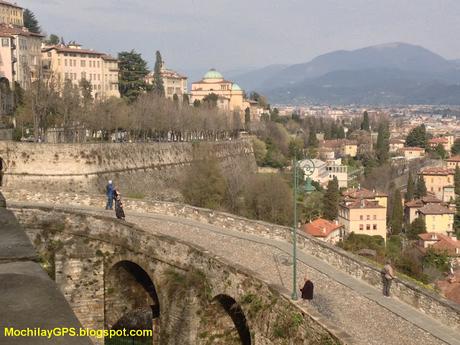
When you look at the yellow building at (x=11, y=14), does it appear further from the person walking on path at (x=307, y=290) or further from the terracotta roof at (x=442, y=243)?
the person walking on path at (x=307, y=290)

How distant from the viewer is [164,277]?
16594 mm

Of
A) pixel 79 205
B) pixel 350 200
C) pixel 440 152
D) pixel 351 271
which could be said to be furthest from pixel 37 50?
pixel 440 152

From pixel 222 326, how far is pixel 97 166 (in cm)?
2749

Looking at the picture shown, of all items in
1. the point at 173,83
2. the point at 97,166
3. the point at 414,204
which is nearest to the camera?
the point at 97,166

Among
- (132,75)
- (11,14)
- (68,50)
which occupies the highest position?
(11,14)

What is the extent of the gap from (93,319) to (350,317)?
856cm

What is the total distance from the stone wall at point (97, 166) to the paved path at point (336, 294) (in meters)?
18.2

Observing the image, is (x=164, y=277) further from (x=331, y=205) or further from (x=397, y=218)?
(x=397, y=218)

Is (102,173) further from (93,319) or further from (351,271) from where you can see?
(351,271)

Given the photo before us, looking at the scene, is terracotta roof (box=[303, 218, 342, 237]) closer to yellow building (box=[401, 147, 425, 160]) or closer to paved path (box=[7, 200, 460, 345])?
paved path (box=[7, 200, 460, 345])

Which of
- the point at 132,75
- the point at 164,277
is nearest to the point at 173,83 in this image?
the point at 132,75

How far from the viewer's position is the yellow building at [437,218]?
75.8 meters

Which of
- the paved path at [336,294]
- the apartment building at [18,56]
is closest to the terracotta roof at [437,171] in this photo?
the apartment building at [18,56]

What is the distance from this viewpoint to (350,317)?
1226cm
